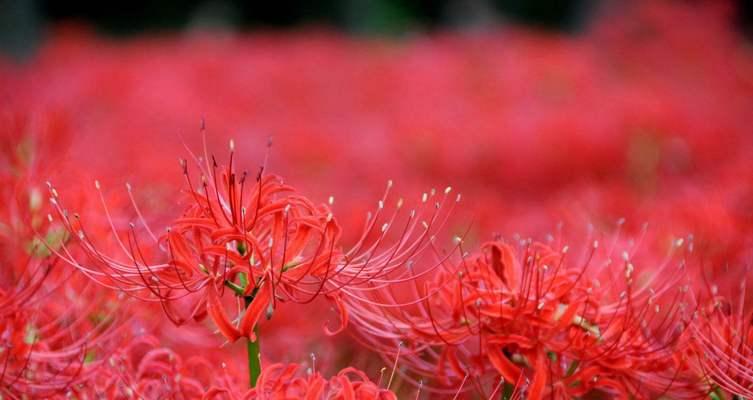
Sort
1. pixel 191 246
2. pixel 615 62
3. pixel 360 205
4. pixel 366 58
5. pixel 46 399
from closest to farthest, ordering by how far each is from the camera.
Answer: pixel 191 246 → pixel 46 399 → pixel 360 205 → pixel 615 62 → pixel 366 58

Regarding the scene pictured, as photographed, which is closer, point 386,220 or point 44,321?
point 44,321

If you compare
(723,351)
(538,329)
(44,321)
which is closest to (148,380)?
(44,321)

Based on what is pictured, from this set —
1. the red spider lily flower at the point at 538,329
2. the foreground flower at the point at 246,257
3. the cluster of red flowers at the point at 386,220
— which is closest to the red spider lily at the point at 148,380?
the cluster of red flowers at the point at 386,220

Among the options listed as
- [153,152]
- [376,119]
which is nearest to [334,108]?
[376,119]

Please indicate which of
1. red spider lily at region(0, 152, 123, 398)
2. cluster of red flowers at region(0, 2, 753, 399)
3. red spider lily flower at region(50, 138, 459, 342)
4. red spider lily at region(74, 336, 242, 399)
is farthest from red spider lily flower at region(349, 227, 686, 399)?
red spider lily at region(0, 152, 123, 398)

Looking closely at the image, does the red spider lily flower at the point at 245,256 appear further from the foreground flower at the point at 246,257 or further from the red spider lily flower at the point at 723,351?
the red spider lily flower at the point at 723,351

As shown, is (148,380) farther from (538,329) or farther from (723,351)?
(723,351)

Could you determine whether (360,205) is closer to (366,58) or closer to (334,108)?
(334,108)

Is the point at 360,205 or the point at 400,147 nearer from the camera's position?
the point at 360,205

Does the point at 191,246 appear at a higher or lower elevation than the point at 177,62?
higher
